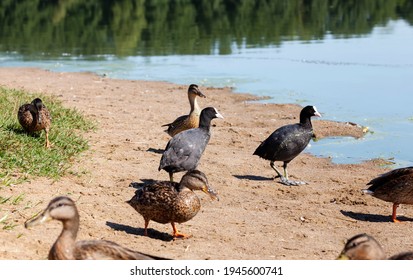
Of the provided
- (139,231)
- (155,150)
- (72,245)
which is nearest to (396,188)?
(139,231)

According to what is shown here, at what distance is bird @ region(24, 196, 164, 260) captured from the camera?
5738mm

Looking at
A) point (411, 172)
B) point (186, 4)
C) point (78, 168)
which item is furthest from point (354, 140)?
point (186, 4)

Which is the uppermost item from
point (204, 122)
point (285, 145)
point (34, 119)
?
point (34, 119)

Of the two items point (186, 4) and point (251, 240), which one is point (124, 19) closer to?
point (186, 4)

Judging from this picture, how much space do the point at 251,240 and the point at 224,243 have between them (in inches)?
16.1

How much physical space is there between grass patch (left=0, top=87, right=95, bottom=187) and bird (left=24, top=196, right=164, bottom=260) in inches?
117

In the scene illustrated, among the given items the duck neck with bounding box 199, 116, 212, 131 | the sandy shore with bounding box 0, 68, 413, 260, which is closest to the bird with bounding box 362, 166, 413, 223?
the sandy shore with bounding box 0, 68, 413, 260

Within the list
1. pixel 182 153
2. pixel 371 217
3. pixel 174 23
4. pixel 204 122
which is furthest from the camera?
pixel 174 23

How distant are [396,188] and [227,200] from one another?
2.29 m

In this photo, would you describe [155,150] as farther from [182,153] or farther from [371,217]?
[371,217]

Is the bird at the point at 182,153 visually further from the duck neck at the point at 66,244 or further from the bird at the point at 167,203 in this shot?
the duck neck at the point at 66,244

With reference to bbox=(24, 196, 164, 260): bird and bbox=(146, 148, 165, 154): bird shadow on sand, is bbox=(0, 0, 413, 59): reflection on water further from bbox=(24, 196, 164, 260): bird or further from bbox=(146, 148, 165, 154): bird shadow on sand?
bbox=(24, 196, 164, 260): bird

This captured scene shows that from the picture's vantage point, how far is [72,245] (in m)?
5.92

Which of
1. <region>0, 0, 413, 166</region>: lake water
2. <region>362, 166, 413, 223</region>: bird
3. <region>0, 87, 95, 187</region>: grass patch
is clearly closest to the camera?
<region>0, 87, 95, 187</region>: grass patch
